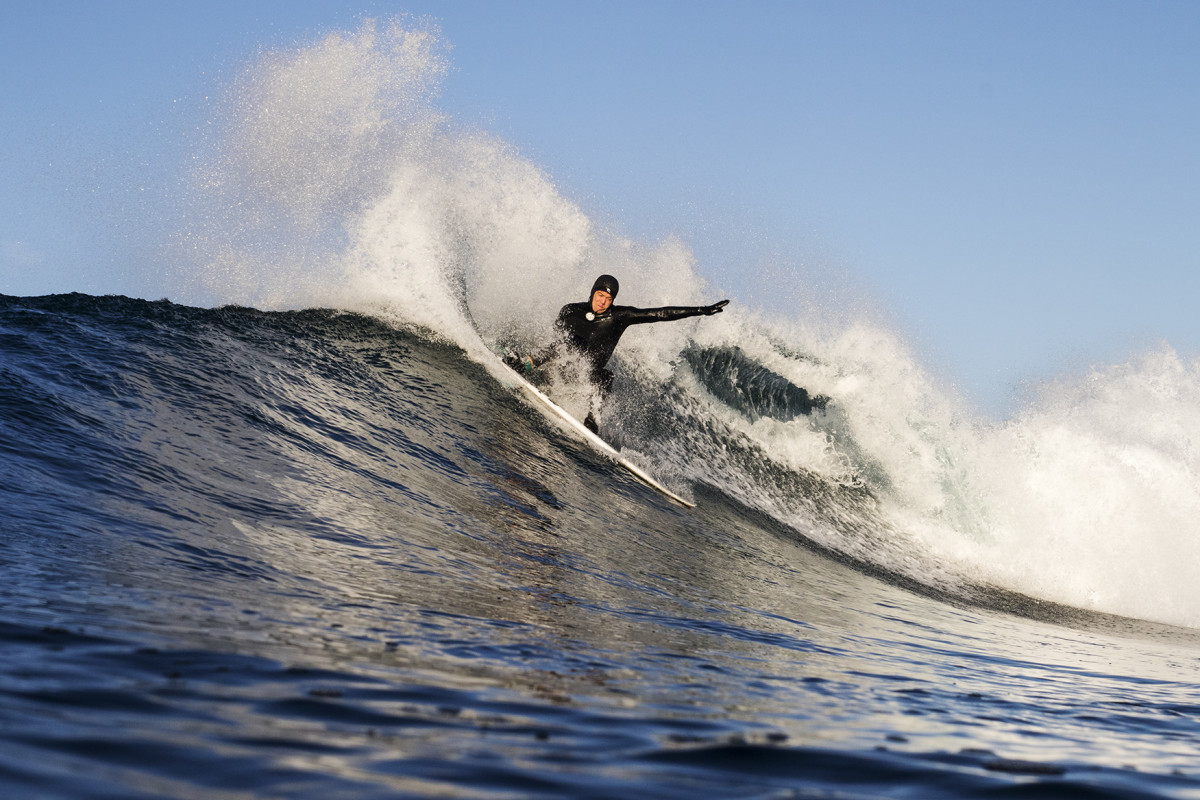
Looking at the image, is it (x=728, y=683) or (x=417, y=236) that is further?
(x=417, y=236)

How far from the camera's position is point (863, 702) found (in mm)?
3002

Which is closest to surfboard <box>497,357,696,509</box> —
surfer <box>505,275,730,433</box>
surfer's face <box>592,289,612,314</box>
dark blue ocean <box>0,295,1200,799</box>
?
dark blue ocean <box>0,295,1200,799</box>

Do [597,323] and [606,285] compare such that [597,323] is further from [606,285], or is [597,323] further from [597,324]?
[606,285]

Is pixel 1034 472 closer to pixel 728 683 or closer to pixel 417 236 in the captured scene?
pixel 417 236

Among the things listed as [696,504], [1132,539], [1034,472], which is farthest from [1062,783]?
[1034,472]

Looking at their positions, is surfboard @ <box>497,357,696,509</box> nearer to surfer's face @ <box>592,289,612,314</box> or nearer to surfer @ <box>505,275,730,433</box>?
surfer @ <box>505,275,730,433</box>

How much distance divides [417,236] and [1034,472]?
30.6 feet

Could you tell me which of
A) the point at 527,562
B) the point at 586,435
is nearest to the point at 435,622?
the point at 527,562

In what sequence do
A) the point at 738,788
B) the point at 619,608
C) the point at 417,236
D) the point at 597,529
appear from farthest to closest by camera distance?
the point at 417,236 < the point at 597,529 < the point at 619,608 < the point at 738,788

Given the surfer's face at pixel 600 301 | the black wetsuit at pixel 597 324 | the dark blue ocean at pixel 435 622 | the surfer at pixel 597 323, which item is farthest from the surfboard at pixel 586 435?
the surfer's face at pixel 600 301

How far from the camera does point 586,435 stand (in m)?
8.71

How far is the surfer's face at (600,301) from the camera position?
904 centimetres

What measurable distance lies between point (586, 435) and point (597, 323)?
49.2 inches

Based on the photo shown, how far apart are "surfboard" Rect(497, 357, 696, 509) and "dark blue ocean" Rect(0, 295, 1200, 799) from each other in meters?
0.15
